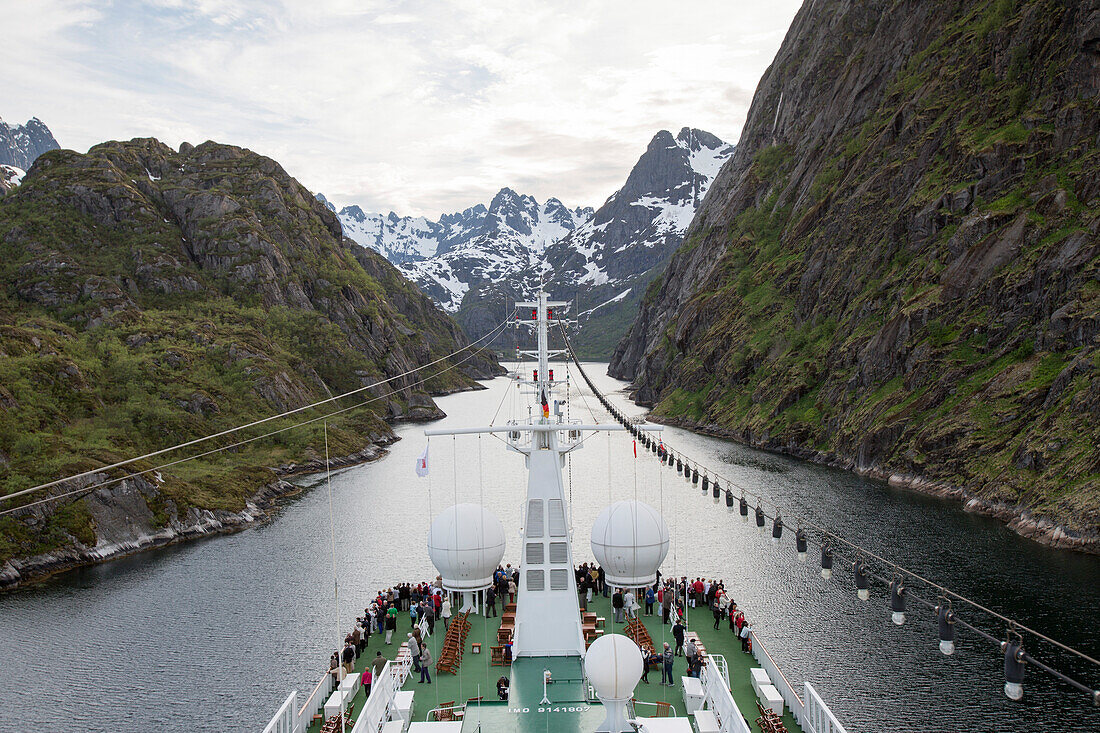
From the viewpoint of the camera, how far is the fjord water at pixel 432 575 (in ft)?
114

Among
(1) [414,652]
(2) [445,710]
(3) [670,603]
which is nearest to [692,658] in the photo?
(3) [670,603]

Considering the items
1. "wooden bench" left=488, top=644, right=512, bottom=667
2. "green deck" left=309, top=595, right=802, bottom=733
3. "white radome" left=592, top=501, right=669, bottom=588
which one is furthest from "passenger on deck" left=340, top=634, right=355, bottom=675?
"white radome" left=592, top=501, right=669, bottom=588

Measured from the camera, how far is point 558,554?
98.7 feet

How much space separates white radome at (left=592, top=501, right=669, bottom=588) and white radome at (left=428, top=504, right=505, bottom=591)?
5277 millimetres

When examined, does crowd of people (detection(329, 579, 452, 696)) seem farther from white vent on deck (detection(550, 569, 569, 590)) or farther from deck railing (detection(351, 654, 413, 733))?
white vent on deck (detection(550, 569, 569, 590))

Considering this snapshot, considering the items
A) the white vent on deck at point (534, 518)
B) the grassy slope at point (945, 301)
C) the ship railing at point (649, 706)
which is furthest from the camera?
the grassy slope at point (945, 301)

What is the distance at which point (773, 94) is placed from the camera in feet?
573

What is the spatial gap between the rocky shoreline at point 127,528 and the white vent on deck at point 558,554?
44.4 metres

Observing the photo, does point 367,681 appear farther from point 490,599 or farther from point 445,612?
point 490,599

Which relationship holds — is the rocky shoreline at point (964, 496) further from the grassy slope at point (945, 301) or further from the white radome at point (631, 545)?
the white radome at point (631, 545)

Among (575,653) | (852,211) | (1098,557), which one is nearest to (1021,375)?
(1098,557)

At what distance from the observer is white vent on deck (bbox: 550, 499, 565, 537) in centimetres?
3034

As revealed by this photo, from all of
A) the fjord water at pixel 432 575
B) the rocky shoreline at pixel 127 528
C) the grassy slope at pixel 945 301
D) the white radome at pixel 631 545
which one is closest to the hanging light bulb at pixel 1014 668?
the fjord water at pixel 432 575

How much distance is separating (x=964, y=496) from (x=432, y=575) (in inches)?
1769
